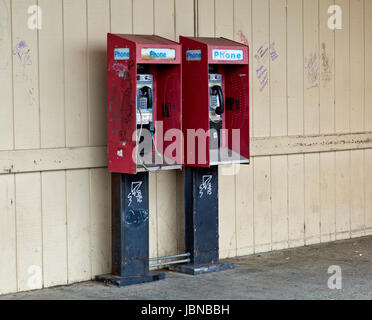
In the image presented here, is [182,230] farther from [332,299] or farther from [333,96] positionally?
[333,96]

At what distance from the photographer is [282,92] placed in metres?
7.94

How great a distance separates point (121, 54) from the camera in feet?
20.3

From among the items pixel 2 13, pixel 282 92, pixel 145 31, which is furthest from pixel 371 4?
pixel 2 13

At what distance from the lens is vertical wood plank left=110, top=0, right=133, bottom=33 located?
6543 mm

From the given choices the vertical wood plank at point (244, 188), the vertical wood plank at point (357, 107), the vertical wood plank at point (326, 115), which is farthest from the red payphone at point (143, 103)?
the vertical wood plank at point (357, 107)

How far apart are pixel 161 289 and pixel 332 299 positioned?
51.8 inches

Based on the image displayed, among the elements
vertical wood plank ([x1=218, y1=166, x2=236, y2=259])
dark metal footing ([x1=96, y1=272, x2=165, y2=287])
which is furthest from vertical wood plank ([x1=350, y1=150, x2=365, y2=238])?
dark metal footing ([x1=96, y1=272, x2=165, y2=287])

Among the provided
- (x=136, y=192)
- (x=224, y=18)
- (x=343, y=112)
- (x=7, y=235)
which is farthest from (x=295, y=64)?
(x=7, y=235)

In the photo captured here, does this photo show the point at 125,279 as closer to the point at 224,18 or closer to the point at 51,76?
the point at 51,76

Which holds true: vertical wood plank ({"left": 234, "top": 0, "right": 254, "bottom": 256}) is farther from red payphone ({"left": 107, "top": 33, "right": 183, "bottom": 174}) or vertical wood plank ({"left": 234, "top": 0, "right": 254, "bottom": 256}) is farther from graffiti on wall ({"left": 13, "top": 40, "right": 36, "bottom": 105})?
graffiti on wall ({"left": 13, "top": 40, "right": 36, "bottom": 105})

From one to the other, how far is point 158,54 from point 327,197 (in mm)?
3048

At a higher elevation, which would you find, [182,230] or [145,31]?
[145,31]

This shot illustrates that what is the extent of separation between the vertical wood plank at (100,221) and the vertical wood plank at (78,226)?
5 centimetres

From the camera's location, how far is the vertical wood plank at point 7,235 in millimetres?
5926
